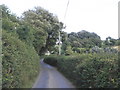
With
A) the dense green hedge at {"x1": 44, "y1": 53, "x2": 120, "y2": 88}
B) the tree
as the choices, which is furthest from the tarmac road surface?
the tree

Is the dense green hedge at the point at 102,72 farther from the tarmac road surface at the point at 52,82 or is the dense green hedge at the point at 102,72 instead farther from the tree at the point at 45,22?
the tree at the point at 45,22

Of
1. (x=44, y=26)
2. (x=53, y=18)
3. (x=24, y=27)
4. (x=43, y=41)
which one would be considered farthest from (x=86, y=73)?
(x=53, y=18)

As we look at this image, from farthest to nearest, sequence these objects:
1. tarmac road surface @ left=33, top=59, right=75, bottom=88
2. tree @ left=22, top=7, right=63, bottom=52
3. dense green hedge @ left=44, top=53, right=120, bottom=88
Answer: tree @ left=22, top=7, right=63, bottom=52 < tarmac road surface @ left=33, top=59, right=75, bottom=88 < dense green hedge @ left=44, top=53, right=120, bottom=88

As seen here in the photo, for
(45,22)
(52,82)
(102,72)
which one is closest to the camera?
(102,72)

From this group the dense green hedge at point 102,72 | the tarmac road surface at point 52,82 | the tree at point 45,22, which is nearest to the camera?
the dense green hedge at point 102,72

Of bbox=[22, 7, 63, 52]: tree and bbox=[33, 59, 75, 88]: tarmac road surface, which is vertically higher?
bbox=[22, 7, 63, 52]: tree

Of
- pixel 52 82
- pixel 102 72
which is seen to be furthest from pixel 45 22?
pixel 102 72

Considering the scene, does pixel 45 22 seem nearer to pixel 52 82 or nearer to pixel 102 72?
pixel 52 82

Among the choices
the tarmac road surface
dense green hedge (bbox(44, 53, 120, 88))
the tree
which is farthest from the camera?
the tree

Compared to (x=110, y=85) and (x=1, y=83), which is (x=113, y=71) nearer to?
(x=110, y=85)

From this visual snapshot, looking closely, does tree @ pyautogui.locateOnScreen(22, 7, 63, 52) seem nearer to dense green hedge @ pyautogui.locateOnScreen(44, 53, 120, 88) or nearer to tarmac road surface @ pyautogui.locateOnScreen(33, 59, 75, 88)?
tarmac road surface @ pyautogui.locateOnScreen(33, 59, 75, 88)

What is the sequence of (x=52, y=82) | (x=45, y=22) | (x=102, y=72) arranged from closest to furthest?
(x=102, y=72)
(x=52, y=82)
(x=45, y=22)

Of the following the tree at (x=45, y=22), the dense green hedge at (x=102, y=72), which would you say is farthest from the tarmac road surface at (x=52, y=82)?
the tree at (x=45, y=22)

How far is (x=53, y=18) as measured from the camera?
33188 mm
